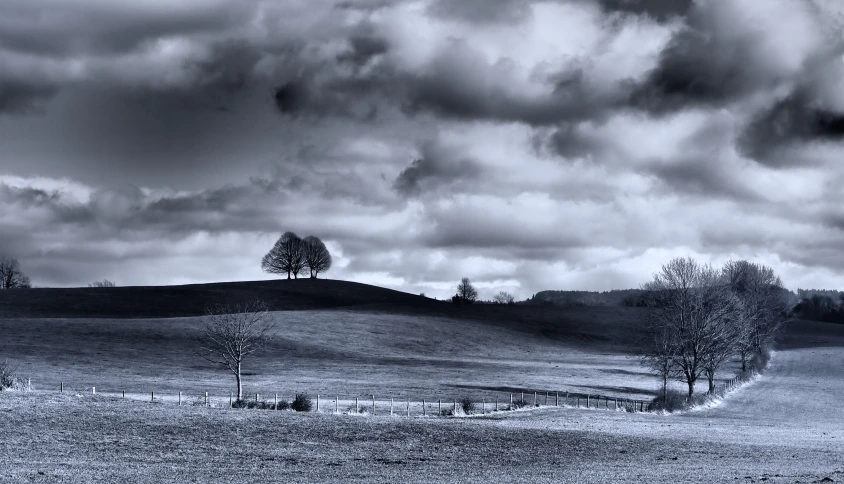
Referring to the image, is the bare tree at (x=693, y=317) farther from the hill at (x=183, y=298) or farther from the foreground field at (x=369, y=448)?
the hill at (x=183, y=298)

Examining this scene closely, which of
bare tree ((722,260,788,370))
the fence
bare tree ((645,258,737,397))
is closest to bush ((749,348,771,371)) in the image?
bare tree ((722,260,788,370))

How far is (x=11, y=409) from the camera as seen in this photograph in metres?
39.7

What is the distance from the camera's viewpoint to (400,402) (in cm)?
6394

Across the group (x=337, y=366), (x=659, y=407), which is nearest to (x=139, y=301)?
(x=337, y=366)

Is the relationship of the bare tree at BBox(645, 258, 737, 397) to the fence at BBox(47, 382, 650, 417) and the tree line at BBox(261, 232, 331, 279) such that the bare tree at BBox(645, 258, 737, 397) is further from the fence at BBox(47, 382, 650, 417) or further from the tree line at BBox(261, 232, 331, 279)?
the tree line at BBox(261, 232, 331, 279)

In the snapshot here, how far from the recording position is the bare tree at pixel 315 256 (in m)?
194

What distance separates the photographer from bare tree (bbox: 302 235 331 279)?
193875 millimetres

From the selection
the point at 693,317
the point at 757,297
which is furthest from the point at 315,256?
the point at 693,317

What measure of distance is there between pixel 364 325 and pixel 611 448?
89478 millimetres

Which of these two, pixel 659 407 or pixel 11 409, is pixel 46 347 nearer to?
pixel 11 409

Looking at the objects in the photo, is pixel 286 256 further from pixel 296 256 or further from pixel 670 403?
pixel 670 403

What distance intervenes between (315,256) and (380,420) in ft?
496

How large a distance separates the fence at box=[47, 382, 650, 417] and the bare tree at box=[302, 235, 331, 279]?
12255cm

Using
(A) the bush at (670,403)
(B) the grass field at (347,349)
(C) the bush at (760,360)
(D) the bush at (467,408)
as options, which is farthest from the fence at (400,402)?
(C) the bush at (760,360)
